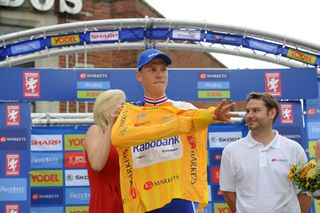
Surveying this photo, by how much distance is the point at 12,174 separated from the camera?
8.31 m

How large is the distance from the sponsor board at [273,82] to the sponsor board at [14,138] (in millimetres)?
3581

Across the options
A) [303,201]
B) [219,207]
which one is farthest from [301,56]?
[303,201]

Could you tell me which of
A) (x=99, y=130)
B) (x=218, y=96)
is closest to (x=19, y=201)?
(x=218, y=96)

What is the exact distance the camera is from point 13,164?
A: 8281mm

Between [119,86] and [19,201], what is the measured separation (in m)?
2.15

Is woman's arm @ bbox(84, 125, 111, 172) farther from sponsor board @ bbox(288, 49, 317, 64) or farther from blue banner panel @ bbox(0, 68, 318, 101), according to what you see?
sponsor board @ bbox(288, 49, 317, 64)

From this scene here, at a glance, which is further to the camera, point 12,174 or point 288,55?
point 288,55

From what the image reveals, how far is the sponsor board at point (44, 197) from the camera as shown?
8.70 m

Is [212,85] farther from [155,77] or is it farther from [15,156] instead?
[155,77]

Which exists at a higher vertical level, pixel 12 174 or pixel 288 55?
pixel 288 55

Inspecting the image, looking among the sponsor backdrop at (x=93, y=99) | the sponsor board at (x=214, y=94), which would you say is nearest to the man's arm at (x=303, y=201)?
the sponsor backdrop at (x=93, y=99)

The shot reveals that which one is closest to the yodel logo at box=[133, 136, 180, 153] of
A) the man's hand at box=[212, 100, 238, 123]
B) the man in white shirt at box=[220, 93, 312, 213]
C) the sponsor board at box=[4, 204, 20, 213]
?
the man's hand at box=[212, 100, 238, 123]

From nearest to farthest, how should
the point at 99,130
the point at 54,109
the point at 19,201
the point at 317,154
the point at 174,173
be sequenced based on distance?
the point at 174,173, the point at 99,130, the point at 317,154, the point at 19,201, the point at 54,109

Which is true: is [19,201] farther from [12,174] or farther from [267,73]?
[267,73]
